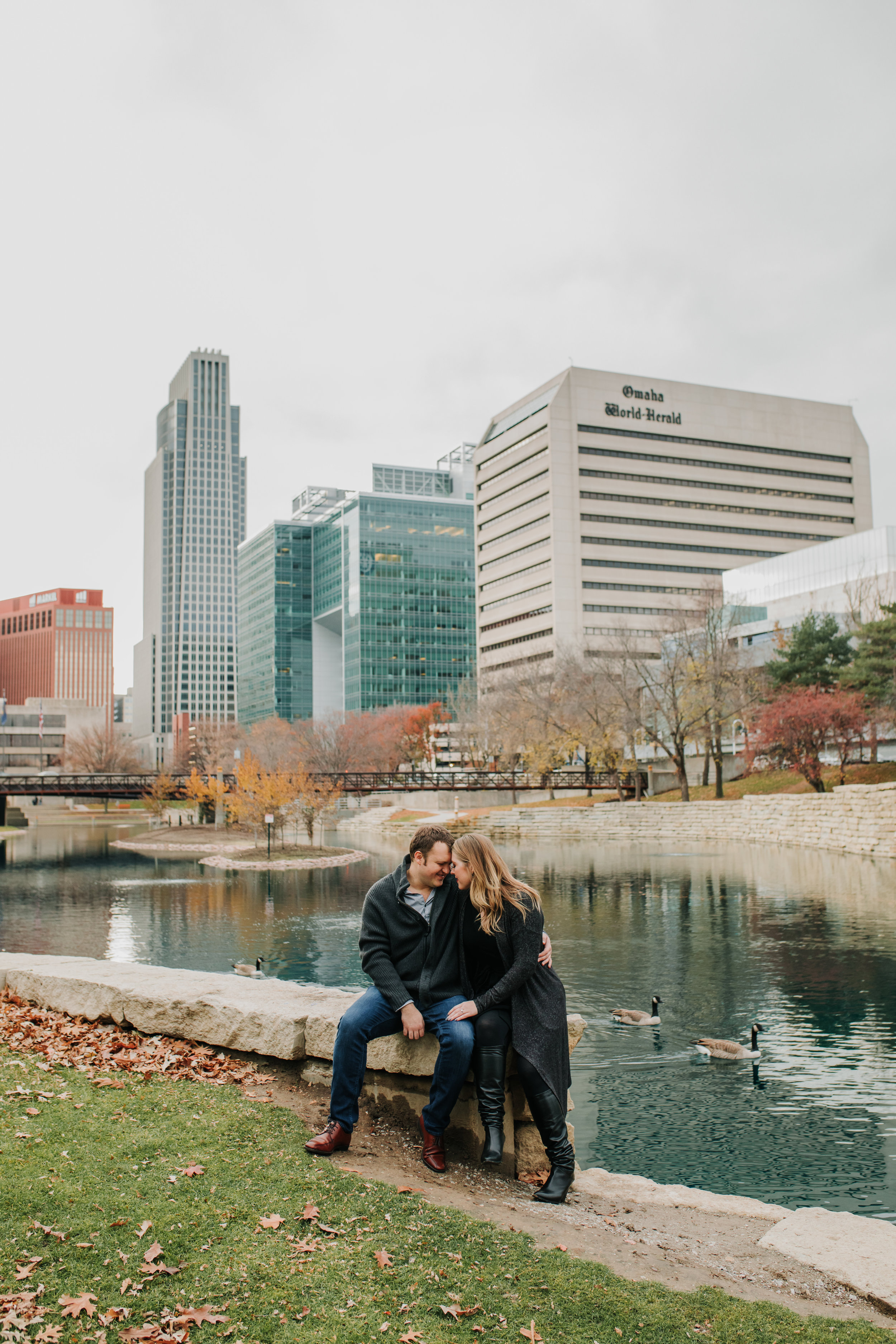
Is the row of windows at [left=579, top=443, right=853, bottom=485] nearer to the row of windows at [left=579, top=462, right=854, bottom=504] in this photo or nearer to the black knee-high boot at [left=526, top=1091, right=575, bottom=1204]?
the row of windows at [left=579, top=462, right=854, bottom=504]

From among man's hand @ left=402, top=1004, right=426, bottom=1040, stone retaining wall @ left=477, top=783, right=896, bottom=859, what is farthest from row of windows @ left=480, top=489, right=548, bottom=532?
man's hand @ left=402, top=1004, right=426, bottom=1040

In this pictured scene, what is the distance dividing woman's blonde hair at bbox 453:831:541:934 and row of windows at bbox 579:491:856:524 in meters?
110

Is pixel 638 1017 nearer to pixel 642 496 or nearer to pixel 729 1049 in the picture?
pixel 729 1049

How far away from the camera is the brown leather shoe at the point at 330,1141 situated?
5.91 m

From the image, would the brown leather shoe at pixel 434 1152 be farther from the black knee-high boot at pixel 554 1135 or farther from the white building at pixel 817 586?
the white building at pixel 817 586

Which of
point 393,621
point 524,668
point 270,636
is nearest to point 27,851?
point 524,668

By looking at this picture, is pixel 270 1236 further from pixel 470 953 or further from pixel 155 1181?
pixel 470 953

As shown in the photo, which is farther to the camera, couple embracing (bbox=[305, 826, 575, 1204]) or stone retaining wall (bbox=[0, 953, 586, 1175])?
stone retaining wall (bbox=[0, 953, 586, 1175])

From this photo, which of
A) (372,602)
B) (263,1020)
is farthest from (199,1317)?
(372,602)

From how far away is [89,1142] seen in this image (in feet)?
18.7

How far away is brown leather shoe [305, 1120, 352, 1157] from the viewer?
5.91 metres

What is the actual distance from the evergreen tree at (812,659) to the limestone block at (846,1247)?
4646 cm

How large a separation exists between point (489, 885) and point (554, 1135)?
1.64 metres

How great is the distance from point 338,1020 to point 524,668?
8197 centimetres
